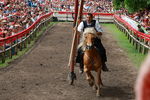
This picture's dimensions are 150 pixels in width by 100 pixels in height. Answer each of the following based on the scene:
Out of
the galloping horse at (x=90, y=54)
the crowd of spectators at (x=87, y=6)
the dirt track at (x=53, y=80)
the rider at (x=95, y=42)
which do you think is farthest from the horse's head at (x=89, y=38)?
the crowd of spectators at (x=87, y=6)

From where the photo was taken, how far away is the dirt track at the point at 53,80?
9.29 meters

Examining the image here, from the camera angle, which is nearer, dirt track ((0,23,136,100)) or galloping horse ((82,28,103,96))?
galloping horse ((82,28,103,96))

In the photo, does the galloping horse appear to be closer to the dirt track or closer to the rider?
the rider

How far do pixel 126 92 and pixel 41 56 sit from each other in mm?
7032

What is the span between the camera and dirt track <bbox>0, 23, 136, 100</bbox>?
9289mm

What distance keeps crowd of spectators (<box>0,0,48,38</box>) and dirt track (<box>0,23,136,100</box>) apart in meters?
2.72

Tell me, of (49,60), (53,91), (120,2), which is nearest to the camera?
(53,91)

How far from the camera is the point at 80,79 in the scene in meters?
11.4

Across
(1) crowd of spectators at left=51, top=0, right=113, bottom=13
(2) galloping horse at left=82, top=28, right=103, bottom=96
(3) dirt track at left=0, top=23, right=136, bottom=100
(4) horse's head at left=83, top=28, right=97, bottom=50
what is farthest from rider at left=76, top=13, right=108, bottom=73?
(1) crowd of spectators at left=51, top=0, right=113, bottom=13

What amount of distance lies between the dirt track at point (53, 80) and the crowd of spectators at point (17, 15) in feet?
8.91

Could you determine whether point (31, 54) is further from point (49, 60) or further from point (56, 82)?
point (56, 82)

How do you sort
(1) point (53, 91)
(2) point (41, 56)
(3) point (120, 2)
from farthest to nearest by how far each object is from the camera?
(3) point (120, 2) → (2) point (41, 56) → (1) point (53, 91)

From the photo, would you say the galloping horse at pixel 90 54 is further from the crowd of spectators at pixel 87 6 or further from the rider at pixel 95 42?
the crowd of spectators at pixel 87 6

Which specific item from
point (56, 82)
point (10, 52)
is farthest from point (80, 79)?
point (10, 52)
